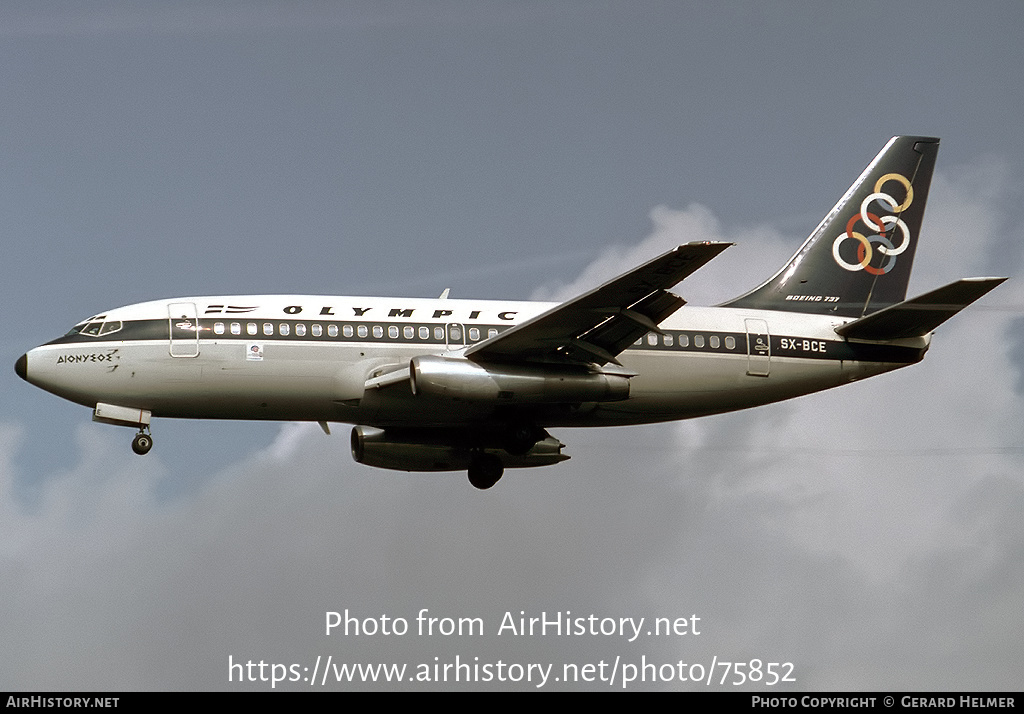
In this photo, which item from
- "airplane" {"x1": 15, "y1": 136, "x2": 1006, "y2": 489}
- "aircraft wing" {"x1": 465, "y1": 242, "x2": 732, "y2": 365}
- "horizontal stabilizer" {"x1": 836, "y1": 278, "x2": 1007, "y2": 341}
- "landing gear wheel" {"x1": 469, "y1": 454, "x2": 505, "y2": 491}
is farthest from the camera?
"landing gear wheel" {"x1": 469, "y1": 454, "x2": 505, "y2": 491}

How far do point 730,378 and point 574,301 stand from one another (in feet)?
25.2

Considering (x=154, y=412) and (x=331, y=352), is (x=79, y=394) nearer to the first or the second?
(x=154, y=412)

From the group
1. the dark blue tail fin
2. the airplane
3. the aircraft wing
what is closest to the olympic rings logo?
the dark blue tail fin

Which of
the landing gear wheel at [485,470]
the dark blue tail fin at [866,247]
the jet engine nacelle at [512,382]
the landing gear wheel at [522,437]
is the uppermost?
the dark blue tail fin at [866,247]

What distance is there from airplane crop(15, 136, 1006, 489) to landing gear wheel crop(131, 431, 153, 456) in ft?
0.20

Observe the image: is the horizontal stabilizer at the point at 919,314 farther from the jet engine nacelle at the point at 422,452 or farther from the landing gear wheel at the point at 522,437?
the landing gear wheel at the point at 522,437

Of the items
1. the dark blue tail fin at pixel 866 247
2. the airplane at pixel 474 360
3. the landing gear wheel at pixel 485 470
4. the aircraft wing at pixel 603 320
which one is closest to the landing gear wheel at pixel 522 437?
the airplane at pixel 474 360

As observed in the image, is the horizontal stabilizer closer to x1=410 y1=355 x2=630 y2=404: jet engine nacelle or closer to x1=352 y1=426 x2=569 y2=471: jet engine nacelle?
x1=410 y1=355 x2=630 y2=404: jet engine nacelle

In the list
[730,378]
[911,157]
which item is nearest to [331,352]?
[730,378]

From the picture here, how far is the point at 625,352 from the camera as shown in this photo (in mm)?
45188

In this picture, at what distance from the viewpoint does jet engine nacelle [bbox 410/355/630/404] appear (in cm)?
4084

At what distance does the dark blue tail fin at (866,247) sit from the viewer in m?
48.9

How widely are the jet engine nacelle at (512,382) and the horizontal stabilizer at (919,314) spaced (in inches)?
323

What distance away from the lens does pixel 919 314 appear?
149ft
